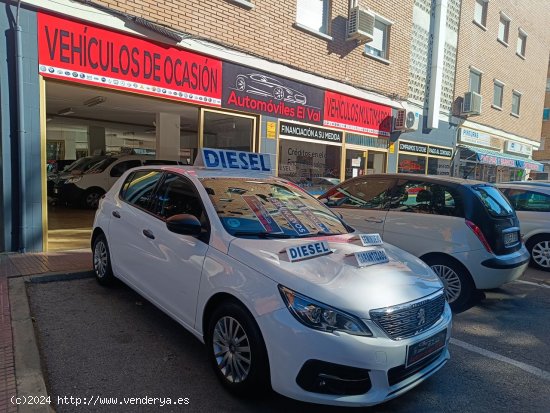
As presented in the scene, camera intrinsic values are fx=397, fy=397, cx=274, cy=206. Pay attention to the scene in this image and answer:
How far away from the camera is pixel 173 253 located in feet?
11.3

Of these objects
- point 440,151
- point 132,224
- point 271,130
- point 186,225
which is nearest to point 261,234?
point 186,225

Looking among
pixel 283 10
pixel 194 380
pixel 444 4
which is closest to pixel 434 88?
pixel 444 4

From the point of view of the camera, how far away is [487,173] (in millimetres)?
19984

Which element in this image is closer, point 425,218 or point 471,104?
point 425,218

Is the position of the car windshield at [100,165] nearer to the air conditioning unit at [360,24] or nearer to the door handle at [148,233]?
the air conditioning unit at [360,24]

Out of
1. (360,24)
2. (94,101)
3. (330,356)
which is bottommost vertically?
(330,356)

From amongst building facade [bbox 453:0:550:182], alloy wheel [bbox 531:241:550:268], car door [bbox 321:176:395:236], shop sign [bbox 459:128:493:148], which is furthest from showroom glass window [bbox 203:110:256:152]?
shop sign [bbox 459:128:493:148]

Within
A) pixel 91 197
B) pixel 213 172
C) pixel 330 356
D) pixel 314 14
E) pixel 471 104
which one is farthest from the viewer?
pixel 471 104

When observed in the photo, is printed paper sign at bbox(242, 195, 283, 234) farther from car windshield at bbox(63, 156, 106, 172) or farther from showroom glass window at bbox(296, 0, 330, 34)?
car windshield at bbox(63, 156, 106, 172)

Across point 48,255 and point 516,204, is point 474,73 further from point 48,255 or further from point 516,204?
point 48,255

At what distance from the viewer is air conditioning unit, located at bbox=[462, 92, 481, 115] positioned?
15539 millimetres

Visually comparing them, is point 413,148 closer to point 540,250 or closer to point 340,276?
point 540,250

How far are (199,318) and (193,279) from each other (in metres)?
0.30

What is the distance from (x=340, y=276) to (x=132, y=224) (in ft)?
8.02
